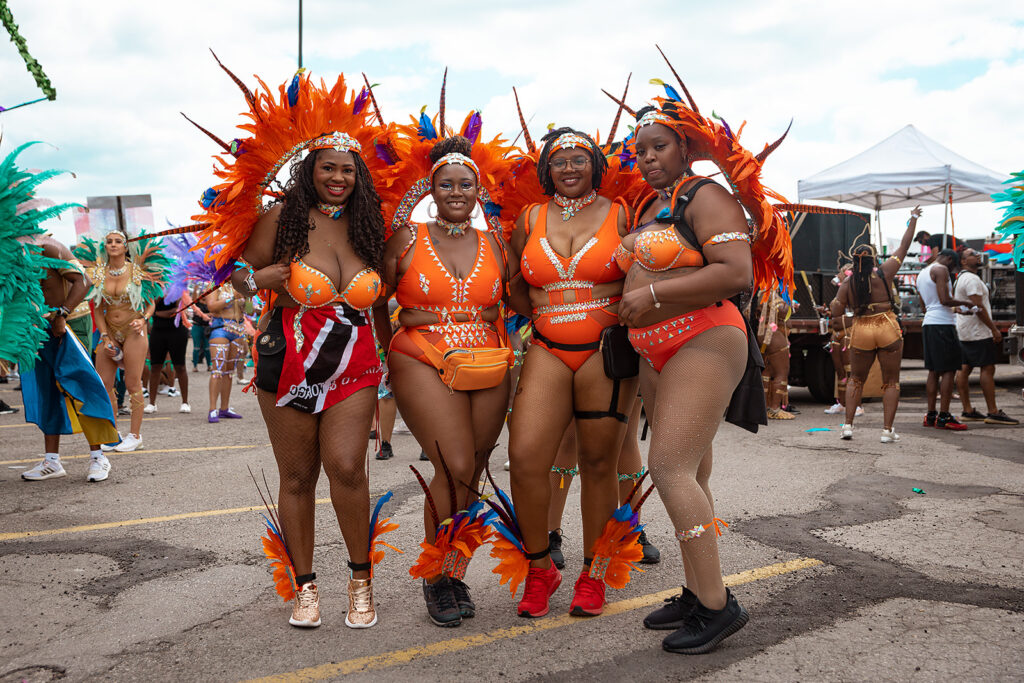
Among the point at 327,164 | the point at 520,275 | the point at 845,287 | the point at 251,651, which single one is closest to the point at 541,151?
the point at 520,275

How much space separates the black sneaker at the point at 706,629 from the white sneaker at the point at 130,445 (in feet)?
19.9

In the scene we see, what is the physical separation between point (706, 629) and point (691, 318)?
1.14 metres

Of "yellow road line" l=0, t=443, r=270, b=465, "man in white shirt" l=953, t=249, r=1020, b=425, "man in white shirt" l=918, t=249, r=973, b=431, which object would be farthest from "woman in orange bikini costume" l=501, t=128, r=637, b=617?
"man in white shirt" l=953, t=249, r=1020, b=425

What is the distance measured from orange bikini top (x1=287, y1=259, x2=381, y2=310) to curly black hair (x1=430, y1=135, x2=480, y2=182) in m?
0.59

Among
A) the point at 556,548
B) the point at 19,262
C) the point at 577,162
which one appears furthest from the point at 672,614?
the point at 19,262

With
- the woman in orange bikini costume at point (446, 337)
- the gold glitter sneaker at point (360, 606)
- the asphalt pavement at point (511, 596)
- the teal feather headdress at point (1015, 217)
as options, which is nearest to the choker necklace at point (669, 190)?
the woman in orange bikini costume at point (446, 337)

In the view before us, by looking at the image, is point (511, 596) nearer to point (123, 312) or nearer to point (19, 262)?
point (19, 262)

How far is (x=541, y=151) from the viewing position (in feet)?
11.8

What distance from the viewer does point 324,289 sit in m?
3.16

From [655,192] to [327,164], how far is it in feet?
4.46

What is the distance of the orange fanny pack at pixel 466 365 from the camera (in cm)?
320

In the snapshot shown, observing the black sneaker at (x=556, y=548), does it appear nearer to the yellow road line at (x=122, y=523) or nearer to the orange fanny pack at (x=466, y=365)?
the orange fanny pack at (x=466, y=365)

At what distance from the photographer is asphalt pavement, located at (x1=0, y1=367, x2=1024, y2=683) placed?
9.16ft

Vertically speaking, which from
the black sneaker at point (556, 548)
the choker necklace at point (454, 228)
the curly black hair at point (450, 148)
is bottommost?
the black sneaker at point (556, 548)
